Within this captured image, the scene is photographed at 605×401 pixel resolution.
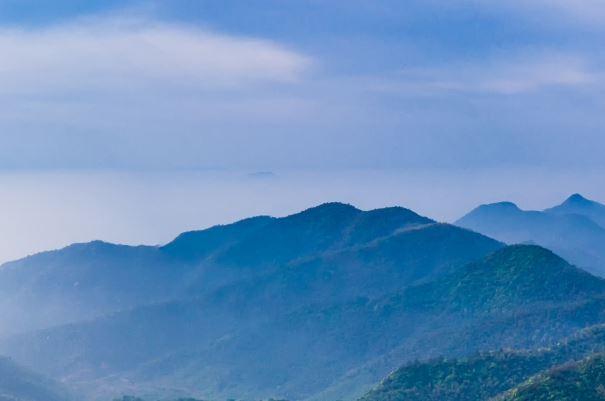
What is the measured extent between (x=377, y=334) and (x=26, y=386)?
63224mm

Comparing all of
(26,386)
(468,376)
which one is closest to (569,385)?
(468,376)

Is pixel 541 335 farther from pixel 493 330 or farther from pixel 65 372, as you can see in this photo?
pixel 65 372

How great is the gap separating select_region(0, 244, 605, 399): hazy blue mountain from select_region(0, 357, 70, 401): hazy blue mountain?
12194mm

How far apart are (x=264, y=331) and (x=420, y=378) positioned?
92.7 m

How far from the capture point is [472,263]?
180 metres

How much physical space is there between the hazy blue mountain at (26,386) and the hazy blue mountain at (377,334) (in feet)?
40.0

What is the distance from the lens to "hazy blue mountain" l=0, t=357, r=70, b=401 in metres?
153

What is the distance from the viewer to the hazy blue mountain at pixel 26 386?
15315 centimetres

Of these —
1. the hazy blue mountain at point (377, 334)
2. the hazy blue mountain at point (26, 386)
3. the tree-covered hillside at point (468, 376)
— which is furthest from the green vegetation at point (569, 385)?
the hazy blue mountain at point (26, 386)

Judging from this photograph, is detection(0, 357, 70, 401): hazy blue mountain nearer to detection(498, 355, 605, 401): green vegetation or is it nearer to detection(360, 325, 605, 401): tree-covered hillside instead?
detection(360, 325, 605, 401): tree-covered hillside

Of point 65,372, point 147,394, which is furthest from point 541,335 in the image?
point 65,372

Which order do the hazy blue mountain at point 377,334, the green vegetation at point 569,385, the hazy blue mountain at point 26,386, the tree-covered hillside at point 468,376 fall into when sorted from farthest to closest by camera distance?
the hazy blue mountain at point 26,386, the hazy blue mountain at point 377,334, the tree-covered hillside at point 468,376, the green vegetation at point 569,385

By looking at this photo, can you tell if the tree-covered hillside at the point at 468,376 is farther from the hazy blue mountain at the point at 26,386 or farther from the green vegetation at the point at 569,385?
the hazy blue mountain at the point at 26,386

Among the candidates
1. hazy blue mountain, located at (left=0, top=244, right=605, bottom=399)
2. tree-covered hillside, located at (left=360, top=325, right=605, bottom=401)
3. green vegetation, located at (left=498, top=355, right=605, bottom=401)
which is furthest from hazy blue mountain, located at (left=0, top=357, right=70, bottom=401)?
green vegetation, located at (left=498, top=355, right=605, bottom=401)
